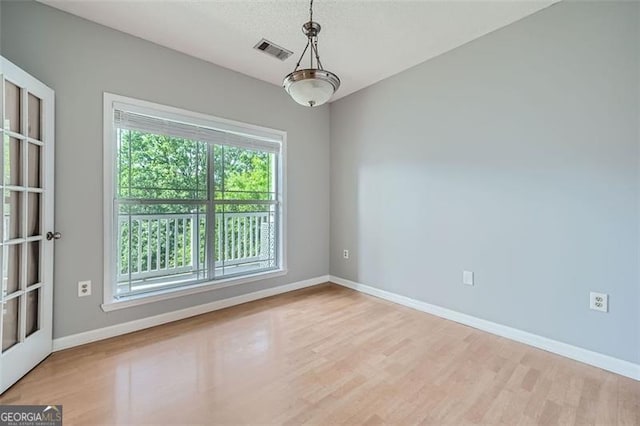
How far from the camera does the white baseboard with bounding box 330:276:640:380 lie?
1.96 metres

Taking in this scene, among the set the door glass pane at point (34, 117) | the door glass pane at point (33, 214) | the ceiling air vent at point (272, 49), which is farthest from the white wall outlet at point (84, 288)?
the ceiling air vent at point (272, 49)

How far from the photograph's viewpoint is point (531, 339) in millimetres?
2348

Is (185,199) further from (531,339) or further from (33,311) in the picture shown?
(531,339)

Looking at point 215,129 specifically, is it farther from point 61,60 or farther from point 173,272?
point 173,272

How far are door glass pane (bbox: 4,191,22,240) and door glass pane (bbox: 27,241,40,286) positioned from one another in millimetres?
171

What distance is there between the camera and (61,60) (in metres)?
2.23

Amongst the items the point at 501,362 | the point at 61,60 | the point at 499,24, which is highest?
the point at 499,24

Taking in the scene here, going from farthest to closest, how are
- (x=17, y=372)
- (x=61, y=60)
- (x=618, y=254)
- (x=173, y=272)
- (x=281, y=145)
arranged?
(x=281, y=145) < (x=173, y=272) < (x=61, y=60) < (x=618, y=254) < (x=17, y=372)

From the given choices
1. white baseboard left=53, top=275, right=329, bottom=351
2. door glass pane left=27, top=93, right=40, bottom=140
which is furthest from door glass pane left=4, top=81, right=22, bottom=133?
white baseboard left=53, top=275, right=329, bottom=351

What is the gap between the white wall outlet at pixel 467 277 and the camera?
8.97 ft

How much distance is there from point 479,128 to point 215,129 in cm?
261

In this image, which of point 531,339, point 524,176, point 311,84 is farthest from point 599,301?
point 311,84

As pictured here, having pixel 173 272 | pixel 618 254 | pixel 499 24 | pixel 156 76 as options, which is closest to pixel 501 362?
pixel 618 254

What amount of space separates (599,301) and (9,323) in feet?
12.8
